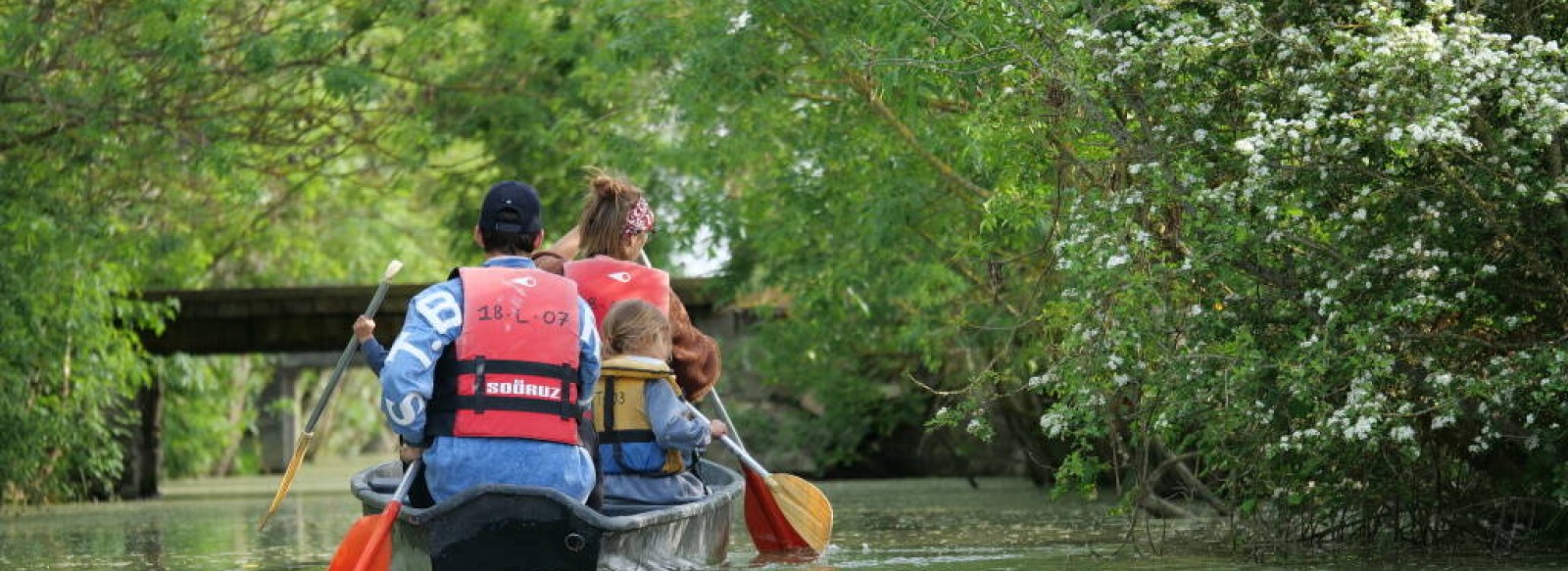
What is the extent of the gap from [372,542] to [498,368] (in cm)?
73

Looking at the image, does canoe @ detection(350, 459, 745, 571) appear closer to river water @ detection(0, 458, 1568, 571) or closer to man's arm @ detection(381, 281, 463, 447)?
man's arm @ detection(381, 281, 463, 447)

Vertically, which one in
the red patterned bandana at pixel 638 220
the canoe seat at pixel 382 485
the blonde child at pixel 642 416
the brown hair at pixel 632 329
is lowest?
the canoe seat at pixel 382 485

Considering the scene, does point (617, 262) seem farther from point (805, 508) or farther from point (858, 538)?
point (858, 538)

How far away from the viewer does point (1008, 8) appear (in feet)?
31.0

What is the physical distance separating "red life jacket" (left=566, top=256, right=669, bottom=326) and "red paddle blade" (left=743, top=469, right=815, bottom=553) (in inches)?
70.0

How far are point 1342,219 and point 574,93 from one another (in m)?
14.6

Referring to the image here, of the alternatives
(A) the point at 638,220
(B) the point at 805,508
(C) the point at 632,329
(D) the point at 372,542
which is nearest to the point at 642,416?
(C) the point at 632,329

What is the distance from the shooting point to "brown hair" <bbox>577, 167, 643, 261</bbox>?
9664mm

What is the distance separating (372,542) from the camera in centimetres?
777

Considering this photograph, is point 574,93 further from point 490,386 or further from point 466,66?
point 490,386

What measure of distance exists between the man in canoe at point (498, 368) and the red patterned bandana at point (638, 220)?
5.47ft

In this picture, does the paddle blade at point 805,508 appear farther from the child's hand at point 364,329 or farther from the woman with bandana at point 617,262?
the child's hand at point 364,329

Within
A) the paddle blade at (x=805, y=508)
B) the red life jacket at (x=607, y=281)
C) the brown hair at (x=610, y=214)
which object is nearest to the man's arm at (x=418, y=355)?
the red life jacket at (x=607, y=281)

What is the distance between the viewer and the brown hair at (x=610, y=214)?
31.7 feet
